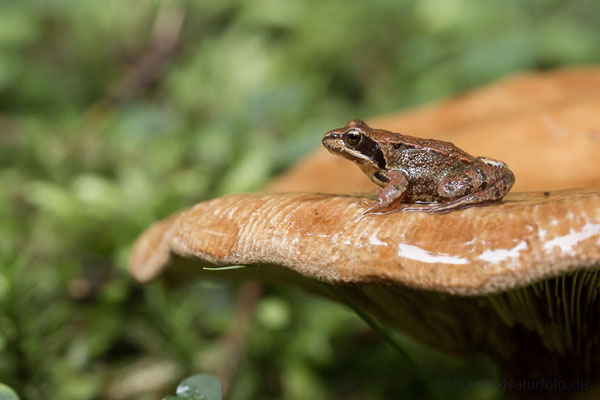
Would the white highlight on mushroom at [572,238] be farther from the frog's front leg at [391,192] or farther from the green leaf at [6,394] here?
the green leaf at [6,394]

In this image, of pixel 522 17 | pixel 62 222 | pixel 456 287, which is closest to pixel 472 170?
pixel 456 287

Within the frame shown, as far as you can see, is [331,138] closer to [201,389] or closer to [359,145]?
[359,145]

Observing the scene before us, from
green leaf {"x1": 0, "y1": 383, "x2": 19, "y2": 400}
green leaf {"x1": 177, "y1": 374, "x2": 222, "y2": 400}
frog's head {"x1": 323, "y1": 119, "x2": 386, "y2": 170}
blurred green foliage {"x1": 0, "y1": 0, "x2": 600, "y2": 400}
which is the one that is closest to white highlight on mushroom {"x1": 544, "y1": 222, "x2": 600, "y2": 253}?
frog's head {"x1": 323, "y1": 119, "x2": 386, "y2": 170}

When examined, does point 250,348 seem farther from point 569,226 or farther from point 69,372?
point 569,226

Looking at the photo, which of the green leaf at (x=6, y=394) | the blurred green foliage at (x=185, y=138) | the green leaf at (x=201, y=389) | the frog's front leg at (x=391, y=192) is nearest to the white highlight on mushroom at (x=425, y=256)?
the frog's front leg at (x=391, y=192)

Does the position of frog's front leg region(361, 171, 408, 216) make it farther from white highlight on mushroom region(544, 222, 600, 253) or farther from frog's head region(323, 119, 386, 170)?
white highlight on mushroom region(544, 222, 600, 253)

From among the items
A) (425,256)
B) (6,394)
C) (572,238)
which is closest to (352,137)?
(425,256)
